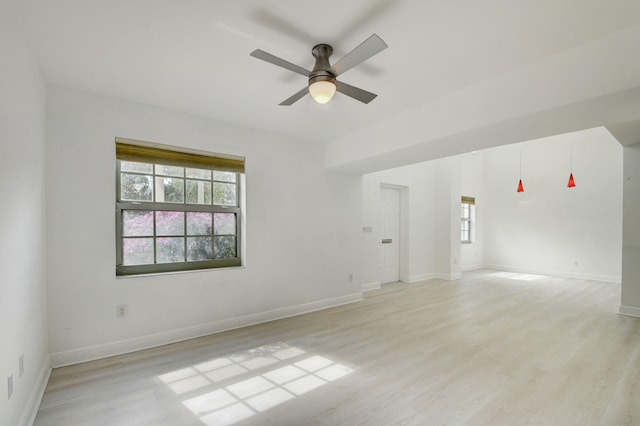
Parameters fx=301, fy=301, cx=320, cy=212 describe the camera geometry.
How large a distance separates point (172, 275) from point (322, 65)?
2.65m

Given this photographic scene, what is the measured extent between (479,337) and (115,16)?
171 inches

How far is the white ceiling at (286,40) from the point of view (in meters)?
1.79

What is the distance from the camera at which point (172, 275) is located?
10.9ft

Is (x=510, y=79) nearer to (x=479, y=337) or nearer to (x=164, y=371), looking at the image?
(x=479, y=337)

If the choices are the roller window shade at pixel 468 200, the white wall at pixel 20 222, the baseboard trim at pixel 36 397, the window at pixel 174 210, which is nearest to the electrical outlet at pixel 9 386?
the white wall at pixel 20 222

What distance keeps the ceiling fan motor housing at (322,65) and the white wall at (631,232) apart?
470 cm

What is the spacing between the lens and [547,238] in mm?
7461

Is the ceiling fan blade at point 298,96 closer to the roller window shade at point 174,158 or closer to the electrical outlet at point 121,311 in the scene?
the roller window shade at point 174,158

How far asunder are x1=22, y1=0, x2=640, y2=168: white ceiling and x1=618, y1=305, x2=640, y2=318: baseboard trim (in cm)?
397

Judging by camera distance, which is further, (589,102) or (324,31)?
(589,102)

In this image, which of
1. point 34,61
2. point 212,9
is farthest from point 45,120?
point 212,9

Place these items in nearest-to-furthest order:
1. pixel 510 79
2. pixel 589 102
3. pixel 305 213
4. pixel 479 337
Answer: pixel 589 102
pixel 510 79
pixel 479 337
pixel 305 213

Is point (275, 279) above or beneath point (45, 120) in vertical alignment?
beneath

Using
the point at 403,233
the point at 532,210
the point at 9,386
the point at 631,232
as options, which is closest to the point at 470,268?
the point at 532,210
